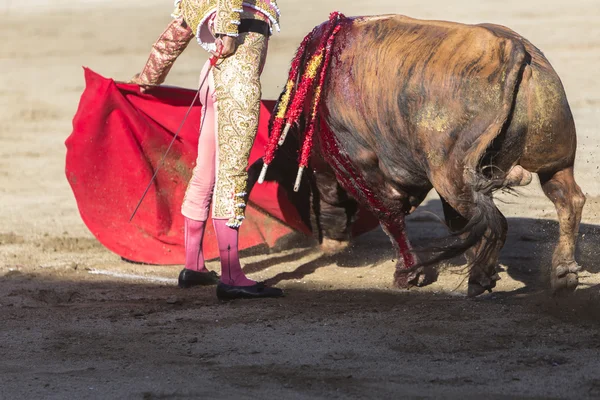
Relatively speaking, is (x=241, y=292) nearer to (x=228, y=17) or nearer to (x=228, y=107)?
(x=228, y=107)

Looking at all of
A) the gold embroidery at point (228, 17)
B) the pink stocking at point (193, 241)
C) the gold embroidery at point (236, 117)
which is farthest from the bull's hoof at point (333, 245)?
the gold embroidery at point (228, 17)

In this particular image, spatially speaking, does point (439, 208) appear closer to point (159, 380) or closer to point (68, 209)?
point (68, 209)

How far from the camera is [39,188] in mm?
8055

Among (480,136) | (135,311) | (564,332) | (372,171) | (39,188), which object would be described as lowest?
(39,188)

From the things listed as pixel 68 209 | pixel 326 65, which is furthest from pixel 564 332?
pixel 68 209

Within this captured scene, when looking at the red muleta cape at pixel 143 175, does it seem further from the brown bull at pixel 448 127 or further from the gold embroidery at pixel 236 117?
the gold embroidery at pixel 236 117

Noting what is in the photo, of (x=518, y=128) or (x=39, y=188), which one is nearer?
(x=518, y=128)

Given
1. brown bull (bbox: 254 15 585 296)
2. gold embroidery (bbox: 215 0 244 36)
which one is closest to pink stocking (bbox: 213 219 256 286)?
brown bull (bbox: 254 15 585 296)

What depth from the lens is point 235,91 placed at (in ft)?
14.6

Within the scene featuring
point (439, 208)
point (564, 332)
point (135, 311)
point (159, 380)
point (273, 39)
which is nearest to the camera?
point (159, 380)

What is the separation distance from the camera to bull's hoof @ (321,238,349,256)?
5.70 metres

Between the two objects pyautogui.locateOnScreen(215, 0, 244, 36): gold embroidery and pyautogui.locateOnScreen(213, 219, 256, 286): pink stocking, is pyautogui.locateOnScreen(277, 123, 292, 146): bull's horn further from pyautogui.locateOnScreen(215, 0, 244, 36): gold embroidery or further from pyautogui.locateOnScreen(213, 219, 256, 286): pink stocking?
pyautogui.locateOnScreen(215, 0, 244, 36): gold embroidery

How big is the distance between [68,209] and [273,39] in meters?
6.84

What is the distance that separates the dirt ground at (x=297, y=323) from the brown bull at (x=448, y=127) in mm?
212
